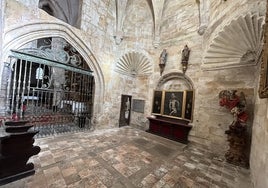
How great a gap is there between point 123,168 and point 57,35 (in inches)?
167

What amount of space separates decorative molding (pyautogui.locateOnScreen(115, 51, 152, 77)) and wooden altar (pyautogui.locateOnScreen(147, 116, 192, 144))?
2.25 meters

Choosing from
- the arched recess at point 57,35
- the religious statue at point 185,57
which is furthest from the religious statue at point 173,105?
the arched recess at point 57,35

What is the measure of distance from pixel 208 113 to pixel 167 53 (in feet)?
9.31

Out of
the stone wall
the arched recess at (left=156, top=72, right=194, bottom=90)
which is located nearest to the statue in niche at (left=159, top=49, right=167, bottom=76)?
the arched recess at (left=156, top=72, right=194, bottom=90)

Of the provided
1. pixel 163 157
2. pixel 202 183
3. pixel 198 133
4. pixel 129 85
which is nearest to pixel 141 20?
pixel 129 85

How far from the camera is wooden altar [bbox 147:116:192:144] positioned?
4318 mm

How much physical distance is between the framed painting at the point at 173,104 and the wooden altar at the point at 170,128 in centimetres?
23

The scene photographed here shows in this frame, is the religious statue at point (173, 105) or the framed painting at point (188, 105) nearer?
the framed painting at point (188, 105)

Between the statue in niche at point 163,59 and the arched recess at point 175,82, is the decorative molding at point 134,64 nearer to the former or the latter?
the statue in niche at point 163,59

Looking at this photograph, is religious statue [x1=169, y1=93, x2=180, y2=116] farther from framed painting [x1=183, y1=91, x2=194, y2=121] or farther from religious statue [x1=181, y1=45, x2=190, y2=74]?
religious statue [x1=181, y1=45, x2=190, y2=74]

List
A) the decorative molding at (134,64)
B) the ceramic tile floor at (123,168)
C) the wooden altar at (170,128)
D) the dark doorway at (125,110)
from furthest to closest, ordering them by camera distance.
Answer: the dark doorway at (125,110), the decorative molding at (134,64), the wooden altar at (170,128), the ceramic tile floor at (123,168)

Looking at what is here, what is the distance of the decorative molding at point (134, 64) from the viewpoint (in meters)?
5.76

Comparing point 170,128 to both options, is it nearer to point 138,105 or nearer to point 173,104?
point 173,104

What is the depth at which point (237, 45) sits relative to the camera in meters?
3.48
